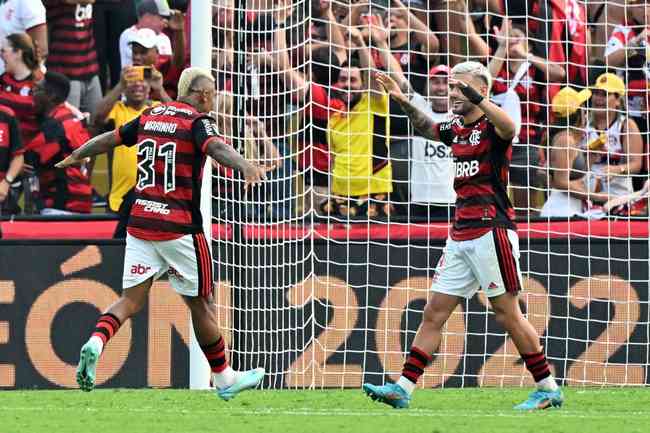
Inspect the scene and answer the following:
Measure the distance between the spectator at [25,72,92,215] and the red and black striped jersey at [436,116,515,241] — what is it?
15.9 ft

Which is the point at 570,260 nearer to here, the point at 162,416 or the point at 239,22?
the point at 239,22

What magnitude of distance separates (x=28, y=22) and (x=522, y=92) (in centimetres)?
471

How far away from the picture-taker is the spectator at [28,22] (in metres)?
13.3

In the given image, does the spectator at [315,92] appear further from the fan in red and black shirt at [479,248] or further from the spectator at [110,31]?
the spectator at [110,31]

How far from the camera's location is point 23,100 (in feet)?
43.0

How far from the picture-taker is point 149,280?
355 inches

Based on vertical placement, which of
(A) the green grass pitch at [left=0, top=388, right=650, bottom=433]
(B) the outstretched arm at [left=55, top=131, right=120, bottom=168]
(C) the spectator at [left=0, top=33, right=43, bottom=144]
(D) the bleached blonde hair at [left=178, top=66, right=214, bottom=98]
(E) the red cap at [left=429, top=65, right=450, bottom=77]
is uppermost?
(D) the bleached blonde hair at [left=178, top=66, right=214, bottom=98]

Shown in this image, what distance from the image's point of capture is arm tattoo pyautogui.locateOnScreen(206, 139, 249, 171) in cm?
831

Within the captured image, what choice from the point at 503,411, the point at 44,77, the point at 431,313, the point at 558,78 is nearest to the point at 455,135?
the point at 431,313

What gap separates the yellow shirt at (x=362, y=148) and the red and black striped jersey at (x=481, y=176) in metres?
2.90

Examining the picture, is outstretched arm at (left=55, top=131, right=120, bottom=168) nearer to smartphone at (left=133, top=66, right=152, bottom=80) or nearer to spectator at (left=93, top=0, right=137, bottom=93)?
smartphone at (left=133, top=66, right=152, bottom=80)

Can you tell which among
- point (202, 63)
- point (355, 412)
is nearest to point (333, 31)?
point (202, 63)

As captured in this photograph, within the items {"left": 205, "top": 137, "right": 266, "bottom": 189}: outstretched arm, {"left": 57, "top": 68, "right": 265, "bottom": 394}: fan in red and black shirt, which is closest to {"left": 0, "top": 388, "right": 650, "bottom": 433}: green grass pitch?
{"left": 57, "top": 68, "right": 265, "bottom": 394}: fan in red and black shirt

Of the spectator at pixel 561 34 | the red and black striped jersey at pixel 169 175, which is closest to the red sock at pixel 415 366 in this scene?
the red and black striped jersey at pixel 169 175
